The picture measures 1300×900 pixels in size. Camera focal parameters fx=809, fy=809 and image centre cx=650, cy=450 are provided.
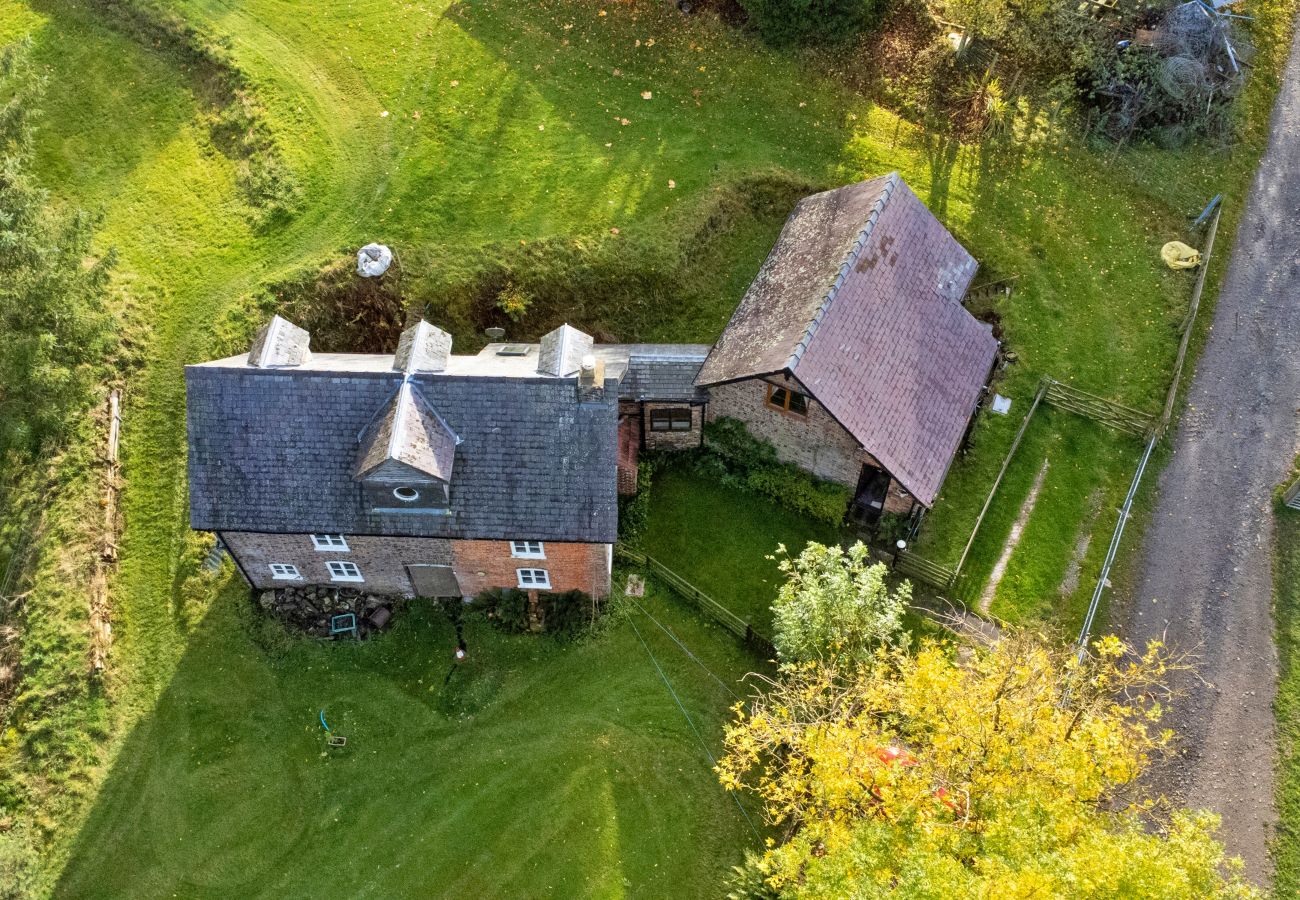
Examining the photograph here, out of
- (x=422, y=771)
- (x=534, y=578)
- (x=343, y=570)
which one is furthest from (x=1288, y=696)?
(x=343, y=570)

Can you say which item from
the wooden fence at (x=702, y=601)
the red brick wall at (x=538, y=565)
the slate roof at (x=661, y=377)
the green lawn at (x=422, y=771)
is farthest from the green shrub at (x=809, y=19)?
the green lawn at (x=422, y=771)

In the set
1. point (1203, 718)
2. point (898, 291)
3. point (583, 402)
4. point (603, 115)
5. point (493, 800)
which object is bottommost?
point (493, 800)

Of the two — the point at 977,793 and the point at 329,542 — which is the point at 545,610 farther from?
the point at 977,793

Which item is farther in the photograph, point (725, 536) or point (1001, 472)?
point (725, 536)

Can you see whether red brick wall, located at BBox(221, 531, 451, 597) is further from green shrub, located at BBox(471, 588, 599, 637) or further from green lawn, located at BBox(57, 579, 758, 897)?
green shrub, located at BBox(471, 588, 599, 637)

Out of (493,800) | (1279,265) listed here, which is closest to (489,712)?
(493,800)

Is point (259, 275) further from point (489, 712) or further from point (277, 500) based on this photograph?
point (489, 712)
